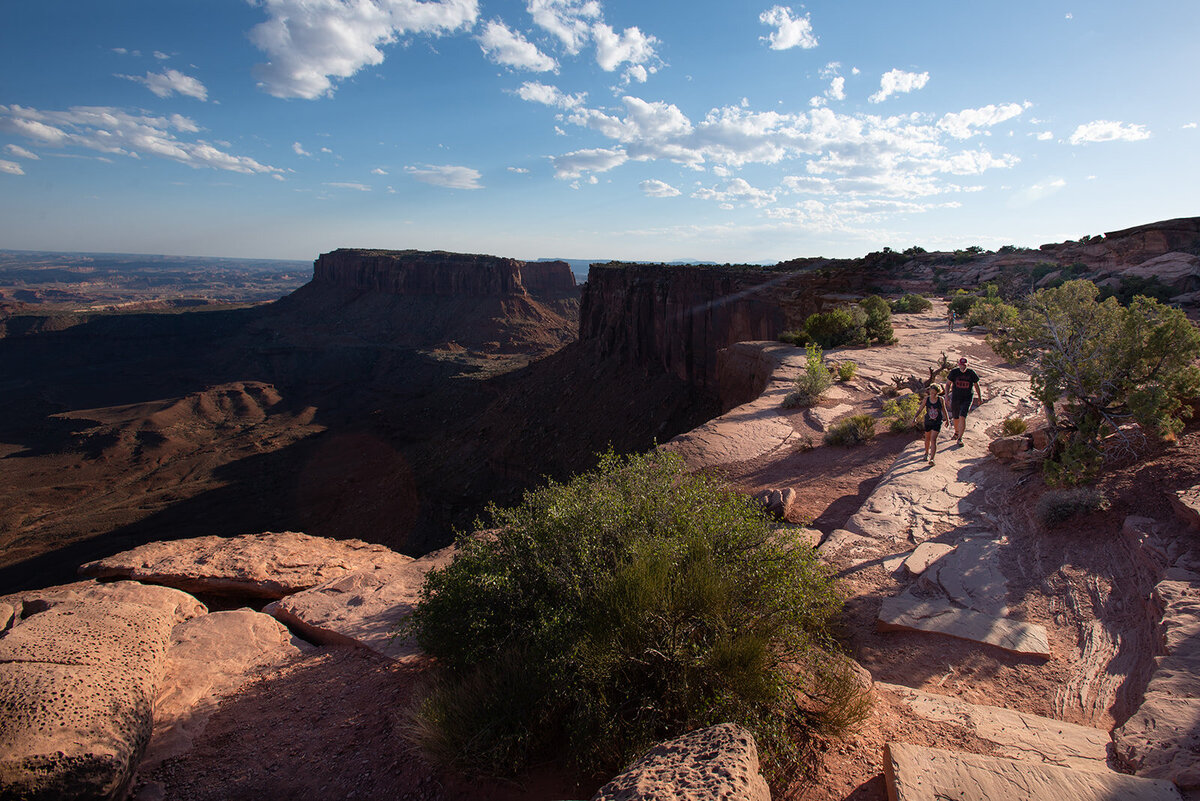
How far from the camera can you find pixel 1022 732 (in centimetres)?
301

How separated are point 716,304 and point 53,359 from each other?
7664cm

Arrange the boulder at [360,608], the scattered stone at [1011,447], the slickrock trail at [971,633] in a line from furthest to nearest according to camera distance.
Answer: the scattered stone at [1011,447] < the boulder at [360,608] < the slickrock trail at [971,633]

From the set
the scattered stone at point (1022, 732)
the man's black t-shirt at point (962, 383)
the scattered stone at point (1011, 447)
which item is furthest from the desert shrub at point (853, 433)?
the scattered stone at point (1022, 732)

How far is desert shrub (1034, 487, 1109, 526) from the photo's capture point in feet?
16.6

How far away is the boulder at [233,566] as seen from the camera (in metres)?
6.23

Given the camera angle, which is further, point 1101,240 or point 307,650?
point 1101,240

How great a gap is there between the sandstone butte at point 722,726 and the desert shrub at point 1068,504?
1.29 feet

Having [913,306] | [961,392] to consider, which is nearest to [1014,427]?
[961,392]

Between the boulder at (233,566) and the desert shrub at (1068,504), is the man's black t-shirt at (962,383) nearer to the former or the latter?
the desert shrub at (1068,504)

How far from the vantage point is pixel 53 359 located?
197 feet

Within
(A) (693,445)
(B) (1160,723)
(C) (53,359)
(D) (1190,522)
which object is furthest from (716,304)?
(C) (53,359)

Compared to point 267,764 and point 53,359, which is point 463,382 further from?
point 53,359

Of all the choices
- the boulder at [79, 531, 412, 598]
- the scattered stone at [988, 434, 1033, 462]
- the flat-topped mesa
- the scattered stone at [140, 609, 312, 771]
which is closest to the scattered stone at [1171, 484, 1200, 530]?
the scattered stone at [988, 434, 1033, 462]

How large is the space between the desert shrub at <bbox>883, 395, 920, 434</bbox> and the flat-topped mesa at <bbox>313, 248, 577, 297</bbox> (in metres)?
65.5
